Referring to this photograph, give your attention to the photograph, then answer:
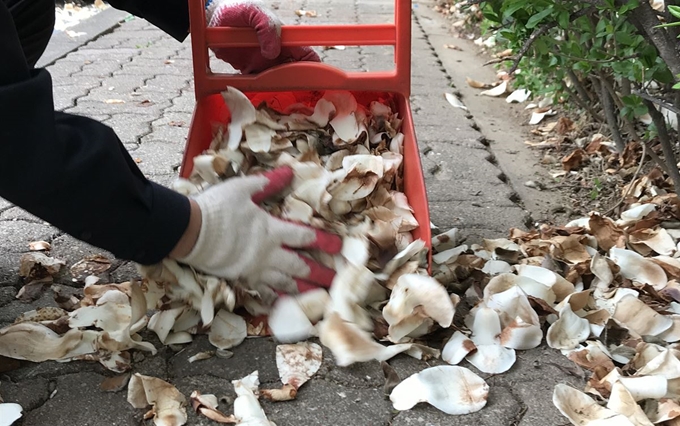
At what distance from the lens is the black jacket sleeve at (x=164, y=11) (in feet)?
4.98

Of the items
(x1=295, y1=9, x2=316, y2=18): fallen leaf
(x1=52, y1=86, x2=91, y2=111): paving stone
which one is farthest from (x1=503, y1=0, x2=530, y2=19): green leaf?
(x1=295, y1=9, x2=316, y2=18): fallen leaf

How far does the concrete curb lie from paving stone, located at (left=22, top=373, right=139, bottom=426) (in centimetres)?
229

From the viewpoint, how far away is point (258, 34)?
141 cm

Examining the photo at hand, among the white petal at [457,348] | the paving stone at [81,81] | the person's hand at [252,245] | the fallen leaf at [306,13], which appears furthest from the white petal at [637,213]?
the fallen leaf at [306,13]

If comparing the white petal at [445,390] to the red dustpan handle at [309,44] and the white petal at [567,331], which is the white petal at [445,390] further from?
the red dustpan handle at [309,44]

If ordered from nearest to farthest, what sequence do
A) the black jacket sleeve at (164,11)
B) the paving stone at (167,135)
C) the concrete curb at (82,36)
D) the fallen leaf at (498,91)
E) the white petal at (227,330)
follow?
the white petal at (227,330)
the black jacket sleeve at (164,11)
the paving stone at (167,135)
the fallen leaf at (498,91)
the concrete curb at (82,36)

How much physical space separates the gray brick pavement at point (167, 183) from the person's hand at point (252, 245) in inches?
4.4

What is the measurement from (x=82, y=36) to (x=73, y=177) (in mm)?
2998

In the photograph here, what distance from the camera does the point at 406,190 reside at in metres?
1.35

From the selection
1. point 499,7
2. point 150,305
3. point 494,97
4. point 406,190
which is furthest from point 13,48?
point 494,97

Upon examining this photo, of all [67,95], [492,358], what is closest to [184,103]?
[67,95]

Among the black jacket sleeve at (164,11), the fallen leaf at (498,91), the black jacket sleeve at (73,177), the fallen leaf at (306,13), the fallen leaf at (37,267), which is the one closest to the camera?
the black jacket sleeve at (73,177)

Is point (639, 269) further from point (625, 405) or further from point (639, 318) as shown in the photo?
point (625, 405)

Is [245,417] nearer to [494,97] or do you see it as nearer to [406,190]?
[406,190]
